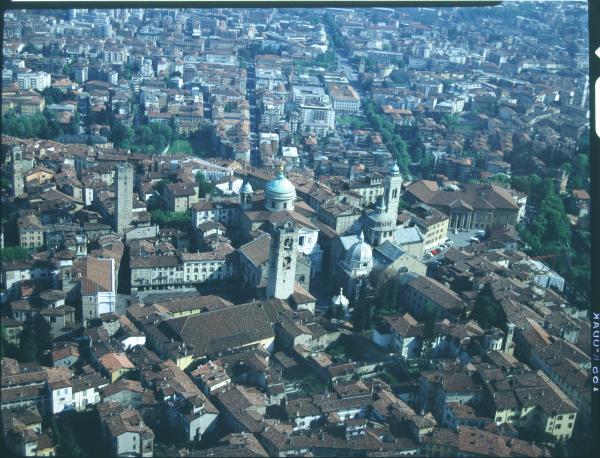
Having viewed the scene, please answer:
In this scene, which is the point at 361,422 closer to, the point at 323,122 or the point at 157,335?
the point at 157,335

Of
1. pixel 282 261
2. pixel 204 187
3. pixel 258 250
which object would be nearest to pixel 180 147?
pixel 204 187

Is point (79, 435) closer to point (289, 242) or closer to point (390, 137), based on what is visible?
point (289, 242)

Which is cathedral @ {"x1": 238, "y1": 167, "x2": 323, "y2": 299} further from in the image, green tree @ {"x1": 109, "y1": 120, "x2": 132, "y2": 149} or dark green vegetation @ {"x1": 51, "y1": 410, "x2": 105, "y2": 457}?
green tree @ {"x1": 109, "y1": 120, "x2": 132, "y2": 149}

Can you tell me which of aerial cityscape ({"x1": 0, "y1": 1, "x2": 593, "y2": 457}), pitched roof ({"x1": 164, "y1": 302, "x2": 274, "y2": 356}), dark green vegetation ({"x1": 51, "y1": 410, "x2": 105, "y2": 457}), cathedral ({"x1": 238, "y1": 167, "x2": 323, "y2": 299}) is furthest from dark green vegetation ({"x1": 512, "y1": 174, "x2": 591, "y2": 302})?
dark green vegetation ({"x1": 51, "y1": 410, "x2": 105, "y2": 457})

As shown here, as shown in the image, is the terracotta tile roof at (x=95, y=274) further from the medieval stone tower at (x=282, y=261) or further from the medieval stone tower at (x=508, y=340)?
the medieval stone tower at (x=508, y=340)

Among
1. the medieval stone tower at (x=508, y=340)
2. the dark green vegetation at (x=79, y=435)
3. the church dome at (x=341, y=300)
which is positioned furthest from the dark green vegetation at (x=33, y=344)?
the medieval stone tower at (x=508, y=340)

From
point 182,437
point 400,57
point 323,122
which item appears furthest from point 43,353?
point 400,57

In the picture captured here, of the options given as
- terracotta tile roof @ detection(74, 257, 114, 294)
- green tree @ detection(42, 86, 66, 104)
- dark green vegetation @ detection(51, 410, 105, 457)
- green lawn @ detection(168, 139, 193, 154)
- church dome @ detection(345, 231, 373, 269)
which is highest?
green tree @ detection(42, 86, 66, 104)
